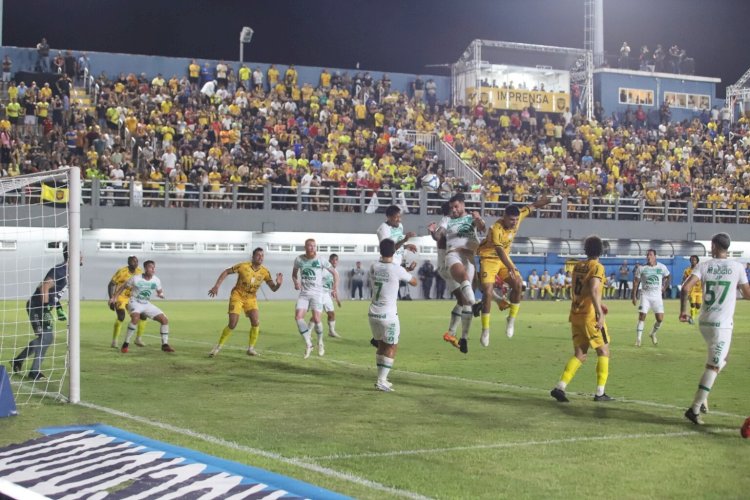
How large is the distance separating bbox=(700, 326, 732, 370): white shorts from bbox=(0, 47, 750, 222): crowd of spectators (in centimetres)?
3006

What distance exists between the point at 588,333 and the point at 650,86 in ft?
171

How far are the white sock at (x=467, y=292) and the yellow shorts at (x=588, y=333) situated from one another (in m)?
3.20

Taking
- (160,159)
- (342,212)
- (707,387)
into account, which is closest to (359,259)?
(342,212)

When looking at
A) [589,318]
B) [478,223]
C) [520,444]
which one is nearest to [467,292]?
[478,223]

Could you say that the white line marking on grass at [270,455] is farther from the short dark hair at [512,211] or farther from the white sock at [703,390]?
the short dark hair at [512,211]

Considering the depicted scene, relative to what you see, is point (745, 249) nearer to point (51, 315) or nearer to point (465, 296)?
point (465, 296)

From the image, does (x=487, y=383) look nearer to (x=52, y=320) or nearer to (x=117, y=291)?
(x=52, y=320)

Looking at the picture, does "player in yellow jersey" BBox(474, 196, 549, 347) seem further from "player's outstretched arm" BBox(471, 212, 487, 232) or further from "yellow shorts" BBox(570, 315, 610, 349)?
"yellow shorts" BBox(570, 315, 610, 349)

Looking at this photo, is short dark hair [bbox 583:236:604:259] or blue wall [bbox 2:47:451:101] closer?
short dark hair [bbox 583:236:604:259]

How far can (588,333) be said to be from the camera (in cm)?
1206

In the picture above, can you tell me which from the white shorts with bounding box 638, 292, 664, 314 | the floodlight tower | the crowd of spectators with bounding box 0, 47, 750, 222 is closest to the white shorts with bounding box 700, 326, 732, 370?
the white shorts with bounding box 638, 292, 664, 314

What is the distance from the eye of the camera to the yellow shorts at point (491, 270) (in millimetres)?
15681

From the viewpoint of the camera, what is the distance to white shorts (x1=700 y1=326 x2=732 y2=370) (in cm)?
1032

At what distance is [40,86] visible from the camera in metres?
42.1
